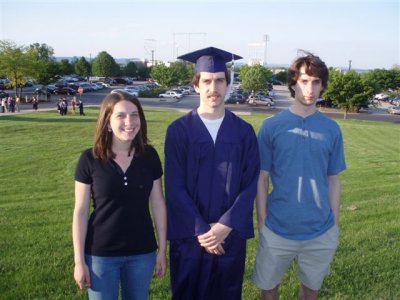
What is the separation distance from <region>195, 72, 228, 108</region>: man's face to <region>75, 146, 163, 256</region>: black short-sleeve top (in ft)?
1.98

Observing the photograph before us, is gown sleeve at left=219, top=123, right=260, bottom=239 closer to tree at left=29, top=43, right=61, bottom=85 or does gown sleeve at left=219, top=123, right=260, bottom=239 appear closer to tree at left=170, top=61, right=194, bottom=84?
tree at left=29, top=43, right=61, bottom=85

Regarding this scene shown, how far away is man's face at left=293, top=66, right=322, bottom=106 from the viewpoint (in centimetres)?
304

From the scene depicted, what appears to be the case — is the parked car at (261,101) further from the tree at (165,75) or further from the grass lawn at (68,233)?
the grass lawn at (68,233)

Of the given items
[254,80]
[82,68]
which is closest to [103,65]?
[82,68]

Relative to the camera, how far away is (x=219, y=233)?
2781 mm

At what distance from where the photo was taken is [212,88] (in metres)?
2.90

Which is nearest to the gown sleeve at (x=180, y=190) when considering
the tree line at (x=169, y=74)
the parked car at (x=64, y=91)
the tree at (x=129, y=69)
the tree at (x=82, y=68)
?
the tree line at (x=169, y=74)

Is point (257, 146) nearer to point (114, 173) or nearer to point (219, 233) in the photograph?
point (219, 233)

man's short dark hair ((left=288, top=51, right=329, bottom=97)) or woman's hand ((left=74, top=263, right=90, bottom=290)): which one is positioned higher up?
man's short dark hair ((left=288, top=51, right=329, bottom=97))

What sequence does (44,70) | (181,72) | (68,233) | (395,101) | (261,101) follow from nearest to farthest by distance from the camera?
(68,233), (44,70), (261,101), (395,101), (181,72)

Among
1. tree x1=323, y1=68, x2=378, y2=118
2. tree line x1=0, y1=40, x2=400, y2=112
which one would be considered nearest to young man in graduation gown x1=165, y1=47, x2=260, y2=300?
tree line x1=0, y1=40, x2=400, y2=112

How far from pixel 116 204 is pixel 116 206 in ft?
0.05

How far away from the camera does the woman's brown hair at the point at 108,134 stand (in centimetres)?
269

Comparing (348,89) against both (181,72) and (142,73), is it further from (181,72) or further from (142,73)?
(142,73)
